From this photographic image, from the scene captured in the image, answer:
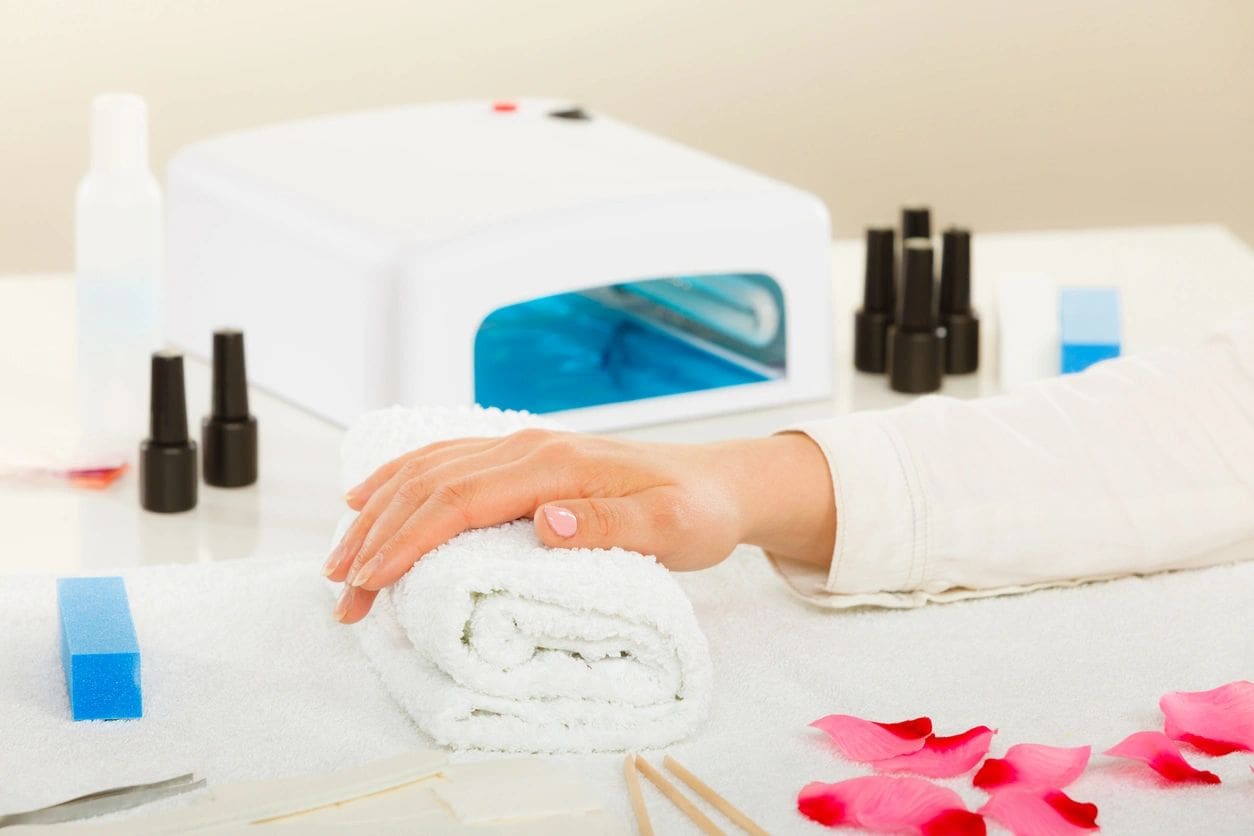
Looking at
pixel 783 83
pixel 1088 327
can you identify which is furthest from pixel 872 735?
pixel 783 83

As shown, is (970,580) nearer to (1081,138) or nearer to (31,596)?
(31,596)

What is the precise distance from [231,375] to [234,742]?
1.21ft

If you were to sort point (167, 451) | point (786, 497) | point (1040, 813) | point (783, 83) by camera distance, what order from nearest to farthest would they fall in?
point (1040, 813), point (786, 497), point (167, 451), point (783, 83)

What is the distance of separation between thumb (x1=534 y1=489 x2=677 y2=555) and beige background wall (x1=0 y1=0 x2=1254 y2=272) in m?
1.86

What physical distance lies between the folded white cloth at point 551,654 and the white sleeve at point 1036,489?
18 cm

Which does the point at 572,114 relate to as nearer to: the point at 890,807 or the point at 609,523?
the point at 609,523

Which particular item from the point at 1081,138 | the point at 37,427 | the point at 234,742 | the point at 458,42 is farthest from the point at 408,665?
the point at 1081,138

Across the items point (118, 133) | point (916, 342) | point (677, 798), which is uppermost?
point (118, 133)

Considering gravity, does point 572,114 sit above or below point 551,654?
above

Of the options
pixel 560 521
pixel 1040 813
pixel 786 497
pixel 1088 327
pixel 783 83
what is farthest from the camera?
pixel 783 83

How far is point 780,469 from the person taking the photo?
907mm

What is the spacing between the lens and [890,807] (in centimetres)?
68

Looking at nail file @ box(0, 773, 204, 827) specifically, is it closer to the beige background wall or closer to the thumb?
the thumb

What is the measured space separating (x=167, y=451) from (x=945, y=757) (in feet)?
1.72
